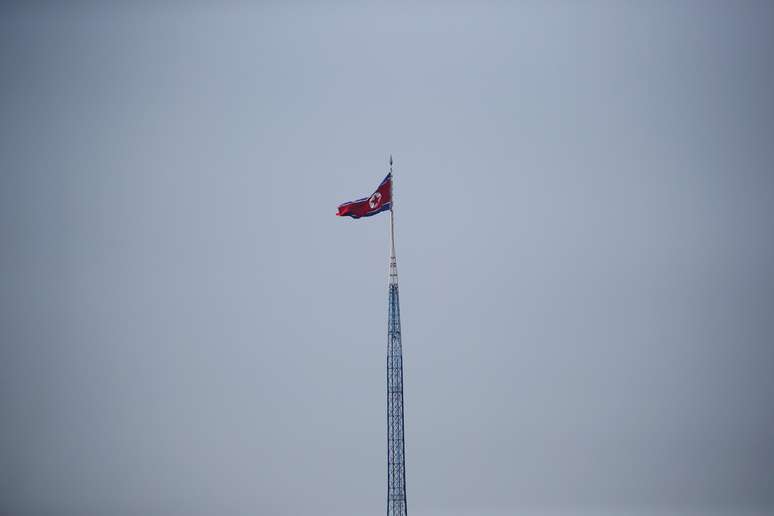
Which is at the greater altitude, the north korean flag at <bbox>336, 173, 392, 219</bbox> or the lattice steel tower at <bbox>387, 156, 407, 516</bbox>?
the north korean flag at <bbox>336, 173, 392, 219</bbox>

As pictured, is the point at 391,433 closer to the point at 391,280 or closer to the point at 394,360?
the point at 394,360

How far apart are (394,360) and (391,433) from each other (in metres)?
5.69

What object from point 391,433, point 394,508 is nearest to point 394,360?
point 391,433

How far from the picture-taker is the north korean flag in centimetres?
9000

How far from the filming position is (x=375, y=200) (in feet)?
295

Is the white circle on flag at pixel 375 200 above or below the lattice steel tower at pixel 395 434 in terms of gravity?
above

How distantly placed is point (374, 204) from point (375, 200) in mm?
357

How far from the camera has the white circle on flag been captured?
89938 mm

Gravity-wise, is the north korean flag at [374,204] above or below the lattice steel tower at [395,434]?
above

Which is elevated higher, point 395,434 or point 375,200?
point 375,200

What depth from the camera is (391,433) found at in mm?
85500

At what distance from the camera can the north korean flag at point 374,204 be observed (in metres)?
90.0

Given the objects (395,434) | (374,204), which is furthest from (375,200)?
(395,434)

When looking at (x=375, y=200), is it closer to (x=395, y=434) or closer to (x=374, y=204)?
(x=374, y=204)
